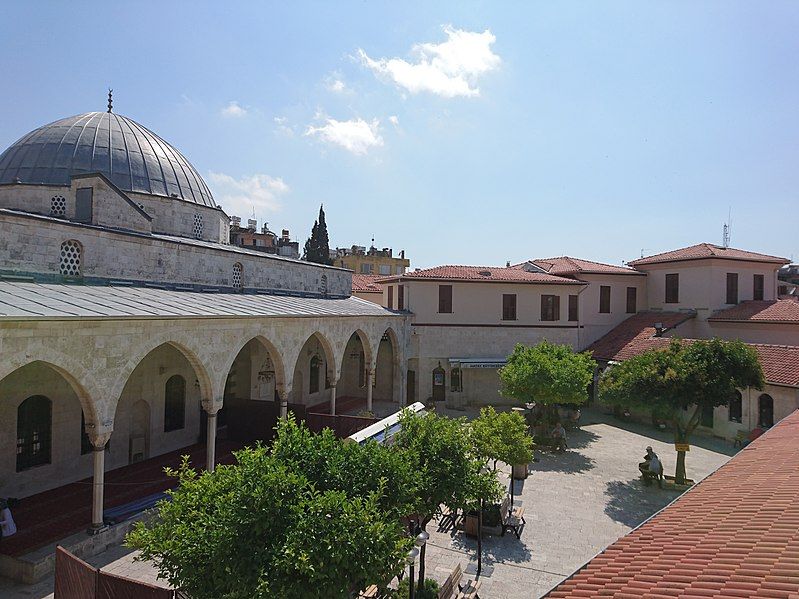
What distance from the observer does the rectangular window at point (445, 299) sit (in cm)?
2394

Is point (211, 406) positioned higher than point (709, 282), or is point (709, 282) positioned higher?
point (709, 282)

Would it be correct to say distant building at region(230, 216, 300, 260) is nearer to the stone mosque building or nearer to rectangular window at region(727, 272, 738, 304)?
the stone mosque building

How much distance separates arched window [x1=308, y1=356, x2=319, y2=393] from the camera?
22922mm

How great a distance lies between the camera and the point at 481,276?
24594 millimetres

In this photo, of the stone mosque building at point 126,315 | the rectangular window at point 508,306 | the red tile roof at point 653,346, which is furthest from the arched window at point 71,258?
the red tile roof at point 653,346

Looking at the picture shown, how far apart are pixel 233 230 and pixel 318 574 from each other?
43.5m

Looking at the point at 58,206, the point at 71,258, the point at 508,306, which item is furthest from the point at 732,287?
the point at 58,206

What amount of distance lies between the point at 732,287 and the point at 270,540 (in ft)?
87.9

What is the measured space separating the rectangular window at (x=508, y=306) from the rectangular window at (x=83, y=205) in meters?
17.7

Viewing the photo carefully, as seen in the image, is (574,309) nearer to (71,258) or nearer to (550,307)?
(550,307)

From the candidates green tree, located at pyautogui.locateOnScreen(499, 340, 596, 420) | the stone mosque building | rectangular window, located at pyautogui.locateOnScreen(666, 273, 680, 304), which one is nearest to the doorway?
the stone mosque building

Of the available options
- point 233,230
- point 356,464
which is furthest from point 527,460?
point 233,230

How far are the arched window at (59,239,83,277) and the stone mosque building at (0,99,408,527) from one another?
3 cm

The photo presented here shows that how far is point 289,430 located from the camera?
267 inches
